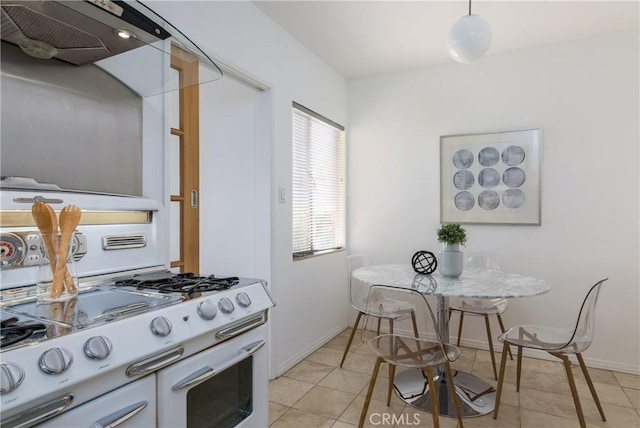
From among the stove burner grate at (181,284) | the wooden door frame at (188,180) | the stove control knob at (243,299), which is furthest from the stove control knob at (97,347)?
the wooden door frame at (188,180)

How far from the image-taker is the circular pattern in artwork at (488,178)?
321 centimetres

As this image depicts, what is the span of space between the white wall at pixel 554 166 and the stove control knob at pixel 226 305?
99.4 inches

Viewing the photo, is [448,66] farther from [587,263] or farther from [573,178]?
[587,263]

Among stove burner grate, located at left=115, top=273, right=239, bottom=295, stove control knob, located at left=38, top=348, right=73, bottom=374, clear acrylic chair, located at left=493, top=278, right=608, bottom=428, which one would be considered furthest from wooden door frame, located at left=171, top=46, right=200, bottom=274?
clear acrylic chair, located at left=493, top=278, right=608, bottom=428

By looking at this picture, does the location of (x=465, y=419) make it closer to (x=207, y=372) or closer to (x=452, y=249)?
(x=452, y=249)

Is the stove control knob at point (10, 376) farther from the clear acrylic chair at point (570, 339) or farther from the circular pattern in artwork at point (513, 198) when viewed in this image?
the circular pattern in artwork at point (513, 198)

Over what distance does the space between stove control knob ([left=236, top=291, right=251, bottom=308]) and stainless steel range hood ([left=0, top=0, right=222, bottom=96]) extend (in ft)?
3.35

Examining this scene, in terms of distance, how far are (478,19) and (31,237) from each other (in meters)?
2.20

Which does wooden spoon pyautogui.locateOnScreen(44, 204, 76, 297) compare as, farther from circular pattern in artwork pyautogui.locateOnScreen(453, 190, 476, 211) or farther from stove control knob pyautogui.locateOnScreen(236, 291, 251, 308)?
circular pattern in artwork pyautogui.locateOnScreen(453, 190, 476, 211)

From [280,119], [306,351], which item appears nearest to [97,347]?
[280,119]

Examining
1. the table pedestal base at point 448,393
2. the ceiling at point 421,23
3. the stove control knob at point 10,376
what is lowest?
the table pedestal base at point 448,393

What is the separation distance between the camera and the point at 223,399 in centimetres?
131

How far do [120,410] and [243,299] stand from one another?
1.69 feet

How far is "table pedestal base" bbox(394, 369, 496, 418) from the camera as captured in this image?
2236 mm
